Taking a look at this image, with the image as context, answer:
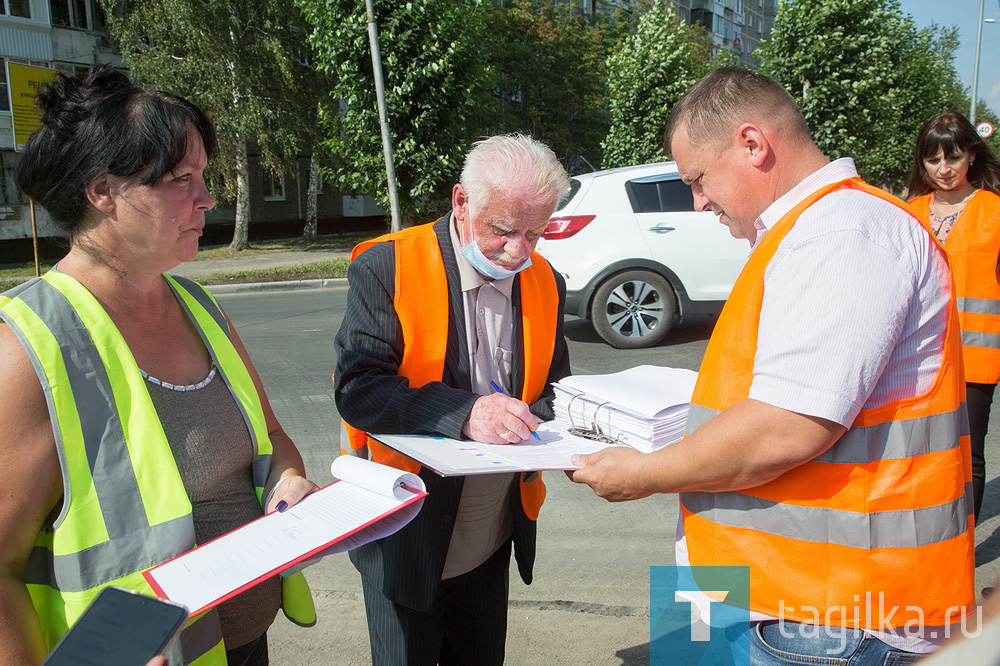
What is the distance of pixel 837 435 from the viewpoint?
1.37 metres

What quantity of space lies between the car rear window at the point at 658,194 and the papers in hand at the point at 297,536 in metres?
6.58

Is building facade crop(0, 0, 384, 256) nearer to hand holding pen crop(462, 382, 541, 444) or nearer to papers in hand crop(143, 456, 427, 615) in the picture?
hand holding pen crop(462, 382, 541, 444)

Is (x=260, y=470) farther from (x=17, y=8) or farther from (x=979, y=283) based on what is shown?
(x=17, y=8)

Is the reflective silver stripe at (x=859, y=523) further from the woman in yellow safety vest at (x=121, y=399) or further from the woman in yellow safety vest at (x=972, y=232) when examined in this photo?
the woman in yellow safety vest at (x=972, y=232)

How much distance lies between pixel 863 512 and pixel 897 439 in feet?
0.50

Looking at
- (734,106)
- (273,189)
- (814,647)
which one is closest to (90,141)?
(734,106)

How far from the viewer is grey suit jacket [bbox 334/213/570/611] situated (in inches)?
79.2

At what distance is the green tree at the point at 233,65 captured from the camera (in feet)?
61.8

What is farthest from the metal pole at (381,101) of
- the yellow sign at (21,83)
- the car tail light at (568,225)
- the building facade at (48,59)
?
the building facade at (48,59)

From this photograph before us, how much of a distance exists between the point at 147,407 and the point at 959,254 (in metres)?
3.49

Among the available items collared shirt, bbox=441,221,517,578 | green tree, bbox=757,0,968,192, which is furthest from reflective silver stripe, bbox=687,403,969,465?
green tree, bbox=757,0,968,192

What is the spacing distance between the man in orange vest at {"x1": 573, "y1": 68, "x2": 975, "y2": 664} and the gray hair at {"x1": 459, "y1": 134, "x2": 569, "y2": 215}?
708mm

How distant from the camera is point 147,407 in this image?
4.85 ft

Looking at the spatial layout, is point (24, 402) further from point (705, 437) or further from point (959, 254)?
point (959, 254)
